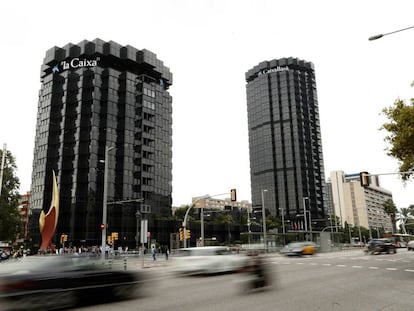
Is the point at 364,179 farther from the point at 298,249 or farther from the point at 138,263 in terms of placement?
the point at 138,263

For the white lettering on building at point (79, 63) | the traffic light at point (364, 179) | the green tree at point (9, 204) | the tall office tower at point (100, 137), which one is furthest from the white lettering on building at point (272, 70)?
the traffic light at point (364, 179)

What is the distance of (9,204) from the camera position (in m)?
46.5

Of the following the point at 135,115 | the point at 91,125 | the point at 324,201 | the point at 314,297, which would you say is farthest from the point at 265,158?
the point at 314,297

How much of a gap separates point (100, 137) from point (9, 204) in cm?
3719

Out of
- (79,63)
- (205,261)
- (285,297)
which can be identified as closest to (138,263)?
(205,261)

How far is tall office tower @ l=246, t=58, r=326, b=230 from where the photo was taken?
14200cm

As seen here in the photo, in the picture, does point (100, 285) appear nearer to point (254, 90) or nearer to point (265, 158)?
point (265, 158)

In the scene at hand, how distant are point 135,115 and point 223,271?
245 ft

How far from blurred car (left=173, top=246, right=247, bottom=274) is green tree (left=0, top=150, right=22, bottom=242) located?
3567 cm

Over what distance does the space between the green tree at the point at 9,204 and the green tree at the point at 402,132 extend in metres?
41.9

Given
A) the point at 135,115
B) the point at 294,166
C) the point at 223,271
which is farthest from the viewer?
the point at 294,166

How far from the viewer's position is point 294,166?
144 m

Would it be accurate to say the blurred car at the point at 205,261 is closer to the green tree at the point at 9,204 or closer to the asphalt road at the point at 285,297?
the asphalt road at the point at 285,297

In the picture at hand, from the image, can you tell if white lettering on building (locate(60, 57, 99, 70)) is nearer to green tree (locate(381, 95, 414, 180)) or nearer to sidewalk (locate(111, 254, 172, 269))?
sidewalk (locate(111, 254, 172, 269))
